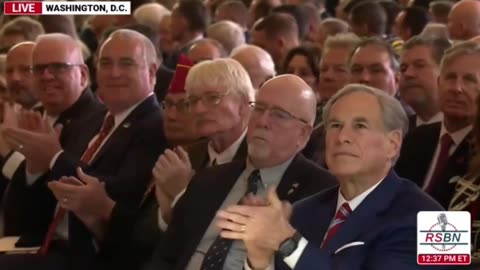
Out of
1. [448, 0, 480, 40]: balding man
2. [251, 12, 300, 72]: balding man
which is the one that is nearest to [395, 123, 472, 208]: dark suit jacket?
[448, 0, 480, 40]: balding man

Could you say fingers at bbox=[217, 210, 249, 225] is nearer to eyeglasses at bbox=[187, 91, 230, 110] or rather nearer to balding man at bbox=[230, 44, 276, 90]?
eyeglasses at bbox=[187, 91, 230, 110]

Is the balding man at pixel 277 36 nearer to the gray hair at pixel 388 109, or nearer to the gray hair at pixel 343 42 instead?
the gray hair at pixel 343 42

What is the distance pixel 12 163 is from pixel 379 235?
7.95 ft

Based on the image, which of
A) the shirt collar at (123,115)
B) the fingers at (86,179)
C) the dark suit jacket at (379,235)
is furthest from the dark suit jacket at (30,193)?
the dark suit jacket at (379,235)

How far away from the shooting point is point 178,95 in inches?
175

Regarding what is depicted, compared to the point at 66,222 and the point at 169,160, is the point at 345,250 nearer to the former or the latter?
the point at 169,160

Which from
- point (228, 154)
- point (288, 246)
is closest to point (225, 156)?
point (228, 154)

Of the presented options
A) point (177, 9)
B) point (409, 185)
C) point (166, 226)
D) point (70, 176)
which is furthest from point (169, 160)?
point (177, 9)

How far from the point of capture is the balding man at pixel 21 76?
5.59m

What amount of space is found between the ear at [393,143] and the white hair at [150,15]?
16.8 ft

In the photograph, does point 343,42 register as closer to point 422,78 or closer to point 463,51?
point 422,78

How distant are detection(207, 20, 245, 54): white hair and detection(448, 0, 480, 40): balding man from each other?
4.15ft

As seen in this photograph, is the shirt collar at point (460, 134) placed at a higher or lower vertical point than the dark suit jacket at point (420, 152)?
higher

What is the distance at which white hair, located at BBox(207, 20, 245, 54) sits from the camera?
263 inches
